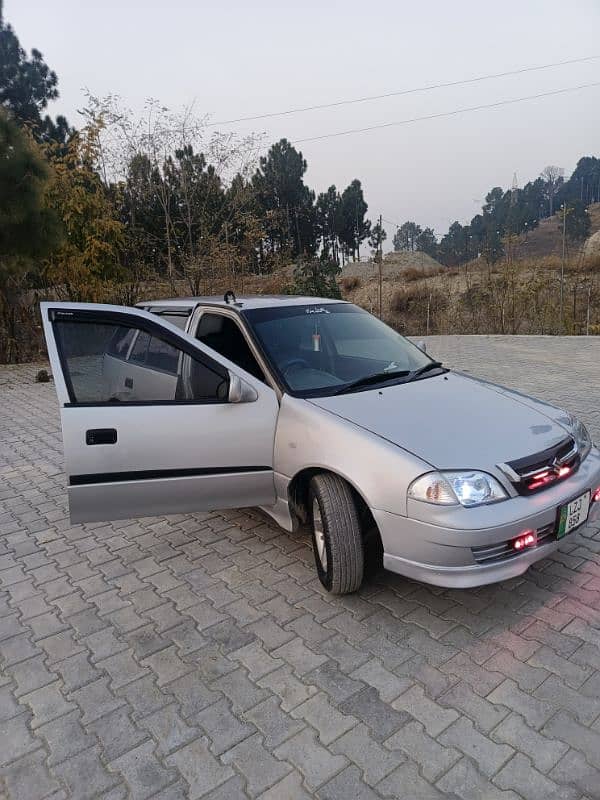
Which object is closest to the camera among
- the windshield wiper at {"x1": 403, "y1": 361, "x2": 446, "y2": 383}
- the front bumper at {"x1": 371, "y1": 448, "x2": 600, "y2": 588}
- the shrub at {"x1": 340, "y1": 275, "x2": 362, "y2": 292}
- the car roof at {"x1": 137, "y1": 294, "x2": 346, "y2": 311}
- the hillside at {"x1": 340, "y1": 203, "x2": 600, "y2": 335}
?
the front bumper at {"x1": 371, "y1": 448, "x2": 600, "y2": 588}

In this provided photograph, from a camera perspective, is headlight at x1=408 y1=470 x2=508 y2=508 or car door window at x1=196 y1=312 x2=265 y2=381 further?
car door window at x1=196 y1=312 x2=265 y2=381

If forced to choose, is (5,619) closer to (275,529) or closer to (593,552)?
(275,529)

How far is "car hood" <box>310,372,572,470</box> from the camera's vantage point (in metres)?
2.45

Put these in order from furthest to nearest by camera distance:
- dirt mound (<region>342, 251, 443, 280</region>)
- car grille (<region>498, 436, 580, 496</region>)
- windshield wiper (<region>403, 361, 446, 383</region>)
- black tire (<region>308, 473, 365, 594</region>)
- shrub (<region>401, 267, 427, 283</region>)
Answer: dirt mound (<region>342, 251, 443, 280</region>)
shrub (<region>401, 267, 427, 283</region>)
windshield wiper (<region>403, 361, 446, 383</region>)
black tire (<region>308, 473, 365, 594</region>)
car grille (<region>498, 436, 580, 496</region>)

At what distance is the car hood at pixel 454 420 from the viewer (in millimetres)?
2447

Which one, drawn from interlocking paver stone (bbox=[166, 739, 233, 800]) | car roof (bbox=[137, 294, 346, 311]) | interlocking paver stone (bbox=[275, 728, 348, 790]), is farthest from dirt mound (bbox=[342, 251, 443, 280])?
interlocking paver stone (bbox=[166, 739, 233, 800])

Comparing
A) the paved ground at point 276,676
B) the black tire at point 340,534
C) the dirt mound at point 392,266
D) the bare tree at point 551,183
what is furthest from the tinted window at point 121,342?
the bare tree at point 551,183

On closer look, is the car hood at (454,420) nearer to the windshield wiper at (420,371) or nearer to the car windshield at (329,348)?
the windshield wiper at (420,371)

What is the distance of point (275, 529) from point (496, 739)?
75.7 inches

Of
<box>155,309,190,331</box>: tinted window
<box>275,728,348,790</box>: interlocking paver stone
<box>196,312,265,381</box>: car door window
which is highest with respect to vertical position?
<box>155,309,190,331</box>: tinted window

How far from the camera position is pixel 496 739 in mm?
1897

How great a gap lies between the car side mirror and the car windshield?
0.24 meters

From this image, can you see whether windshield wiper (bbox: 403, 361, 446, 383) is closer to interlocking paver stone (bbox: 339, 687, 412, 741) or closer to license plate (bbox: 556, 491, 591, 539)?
license plate (bbox: 556, 491, 591, 539)

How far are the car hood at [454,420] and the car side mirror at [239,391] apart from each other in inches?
13.3
